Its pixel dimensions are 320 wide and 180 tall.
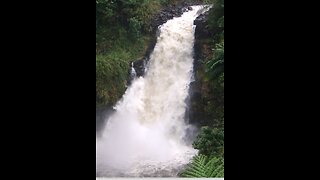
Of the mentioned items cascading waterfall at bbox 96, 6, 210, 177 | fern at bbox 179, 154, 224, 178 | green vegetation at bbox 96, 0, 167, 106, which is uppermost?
green vegetation at bbox 96, 0, 167, 106

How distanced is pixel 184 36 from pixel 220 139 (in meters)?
1.38

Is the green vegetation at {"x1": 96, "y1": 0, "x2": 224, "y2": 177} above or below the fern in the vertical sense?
above

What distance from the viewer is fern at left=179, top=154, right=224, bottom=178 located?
5.66 meters

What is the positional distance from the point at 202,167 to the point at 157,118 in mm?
814

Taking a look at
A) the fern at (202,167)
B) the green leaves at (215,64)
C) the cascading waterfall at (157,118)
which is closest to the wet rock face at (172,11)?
the cascading waterfall at (157,118)

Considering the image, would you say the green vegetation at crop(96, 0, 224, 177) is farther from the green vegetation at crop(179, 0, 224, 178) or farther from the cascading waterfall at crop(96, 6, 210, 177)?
the cascading waterfall at crop(96, 6, 210, 177)

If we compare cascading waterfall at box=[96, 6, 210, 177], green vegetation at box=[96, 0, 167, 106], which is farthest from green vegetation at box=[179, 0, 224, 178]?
green vegetation at box=[96, 0, 167, 106]

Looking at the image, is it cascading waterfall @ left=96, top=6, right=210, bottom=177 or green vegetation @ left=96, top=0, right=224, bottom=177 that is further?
green vegetation @ left=96, top=0, right=224, bottom=177

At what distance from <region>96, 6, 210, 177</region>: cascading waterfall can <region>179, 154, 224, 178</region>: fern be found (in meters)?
0.10

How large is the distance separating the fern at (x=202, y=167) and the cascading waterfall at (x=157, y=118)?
97 mm

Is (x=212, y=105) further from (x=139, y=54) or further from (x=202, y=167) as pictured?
(x=139, y=54)
